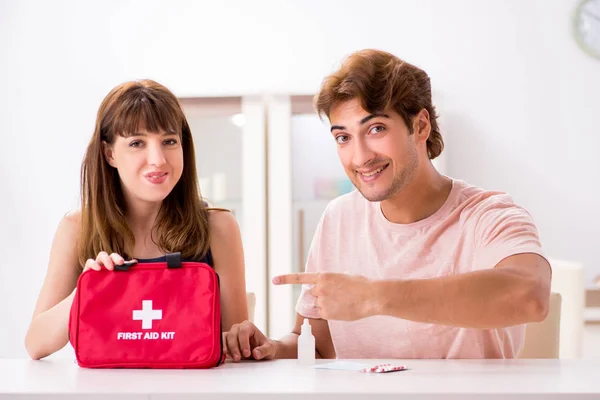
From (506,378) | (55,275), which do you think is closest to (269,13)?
(55,275)

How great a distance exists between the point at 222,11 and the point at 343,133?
2.20 meters

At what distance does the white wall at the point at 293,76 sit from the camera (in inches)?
138

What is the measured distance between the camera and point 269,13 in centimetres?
364

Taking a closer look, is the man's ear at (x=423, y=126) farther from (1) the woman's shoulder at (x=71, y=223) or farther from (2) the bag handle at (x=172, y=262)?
(1) the woman's shoulder at (x=71, y=223)

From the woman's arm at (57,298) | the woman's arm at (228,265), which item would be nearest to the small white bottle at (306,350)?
the woman's arm at (228,265)

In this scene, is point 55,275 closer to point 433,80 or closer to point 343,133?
point 343,133

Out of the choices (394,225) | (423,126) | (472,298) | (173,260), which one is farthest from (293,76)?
(472,298)

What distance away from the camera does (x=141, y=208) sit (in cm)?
180

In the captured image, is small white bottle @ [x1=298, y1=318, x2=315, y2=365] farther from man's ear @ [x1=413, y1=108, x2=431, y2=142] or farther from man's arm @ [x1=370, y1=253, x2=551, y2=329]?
man's ear @ [x1=413, y1=108, x2=431, y2=142]

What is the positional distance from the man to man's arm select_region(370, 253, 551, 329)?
14 cm

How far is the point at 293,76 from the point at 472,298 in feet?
8.25

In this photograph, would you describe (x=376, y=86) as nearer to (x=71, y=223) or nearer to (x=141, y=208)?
(x=141, y=208)

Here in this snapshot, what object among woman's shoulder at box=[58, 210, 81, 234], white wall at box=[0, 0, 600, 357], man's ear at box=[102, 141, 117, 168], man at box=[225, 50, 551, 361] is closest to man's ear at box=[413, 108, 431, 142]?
man at box=[225, 50, 551, 361]

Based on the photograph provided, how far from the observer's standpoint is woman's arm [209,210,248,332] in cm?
172
